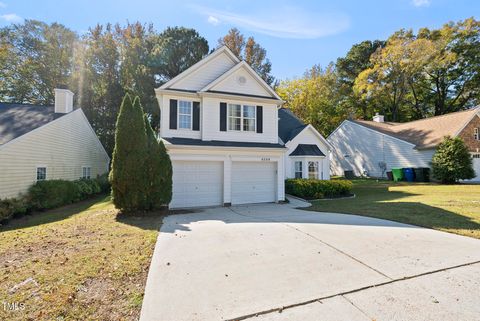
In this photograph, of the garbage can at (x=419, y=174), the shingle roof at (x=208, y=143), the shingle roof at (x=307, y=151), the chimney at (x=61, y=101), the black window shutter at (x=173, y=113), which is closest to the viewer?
the shingle roof at (x=208, y=143)

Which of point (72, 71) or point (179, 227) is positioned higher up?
point (72, 71)

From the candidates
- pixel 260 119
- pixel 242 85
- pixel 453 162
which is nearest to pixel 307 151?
pixel 260 119

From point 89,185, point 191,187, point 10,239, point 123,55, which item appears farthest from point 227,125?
point 123,55

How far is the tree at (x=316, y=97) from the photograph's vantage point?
3291 centimetres

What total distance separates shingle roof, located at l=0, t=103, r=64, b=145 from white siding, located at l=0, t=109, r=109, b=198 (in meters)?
0.45

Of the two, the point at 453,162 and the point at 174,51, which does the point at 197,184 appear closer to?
the point at 174,51

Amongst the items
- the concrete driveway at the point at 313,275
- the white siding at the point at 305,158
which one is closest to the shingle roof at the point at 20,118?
the concrete driveway at the point at 313,275

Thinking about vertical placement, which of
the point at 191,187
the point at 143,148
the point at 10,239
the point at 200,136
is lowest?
the point at 10,239

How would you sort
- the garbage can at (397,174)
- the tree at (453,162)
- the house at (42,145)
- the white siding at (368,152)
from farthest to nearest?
the white siding at (368,152)
the garbage can at (397,174)
the tree at (453,162)
the house at (42,145)

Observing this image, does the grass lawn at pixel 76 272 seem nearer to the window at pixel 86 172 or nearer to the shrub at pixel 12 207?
the shrub at pixel 12 207

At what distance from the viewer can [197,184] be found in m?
11.4

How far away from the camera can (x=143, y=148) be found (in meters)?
9.50

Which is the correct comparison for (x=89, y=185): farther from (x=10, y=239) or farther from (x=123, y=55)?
(x=123, y=55)

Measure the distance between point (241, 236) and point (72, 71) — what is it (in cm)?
3102
